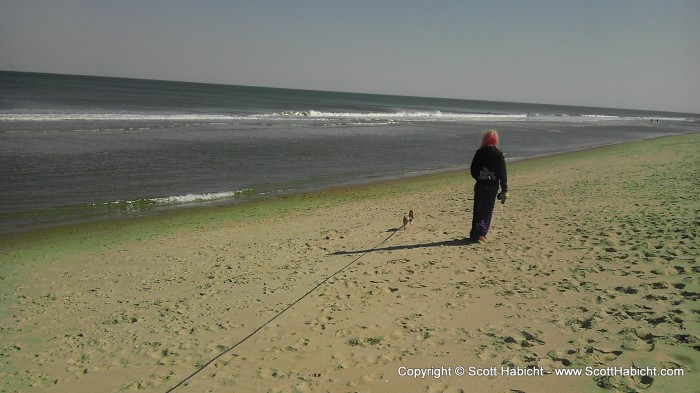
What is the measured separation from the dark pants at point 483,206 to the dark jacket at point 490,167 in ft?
0.38

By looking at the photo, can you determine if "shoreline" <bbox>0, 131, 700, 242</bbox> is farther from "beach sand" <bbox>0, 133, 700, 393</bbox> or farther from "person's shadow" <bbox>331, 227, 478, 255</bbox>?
"person's shadow" <bbox>331, 227, 478, 255</bbox>

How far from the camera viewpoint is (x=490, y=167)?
6941 mm

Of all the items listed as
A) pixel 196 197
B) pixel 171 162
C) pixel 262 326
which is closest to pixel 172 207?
pixel 196 197

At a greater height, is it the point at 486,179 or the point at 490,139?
the point at 490,139

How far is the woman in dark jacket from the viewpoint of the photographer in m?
6.81

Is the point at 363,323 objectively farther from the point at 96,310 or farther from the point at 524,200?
the point at 524,200

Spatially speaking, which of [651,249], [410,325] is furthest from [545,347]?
[651,249]

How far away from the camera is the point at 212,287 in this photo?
614cm

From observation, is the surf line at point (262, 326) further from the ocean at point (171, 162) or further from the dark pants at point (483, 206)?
the ocean at point (171, 162)

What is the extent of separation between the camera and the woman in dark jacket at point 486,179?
22.3 feet

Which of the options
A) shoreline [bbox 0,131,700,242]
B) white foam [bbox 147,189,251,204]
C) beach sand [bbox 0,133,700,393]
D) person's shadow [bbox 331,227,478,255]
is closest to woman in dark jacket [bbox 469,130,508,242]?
person's shadow [bbox 331,227,478,255]

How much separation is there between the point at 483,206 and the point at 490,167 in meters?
0.66

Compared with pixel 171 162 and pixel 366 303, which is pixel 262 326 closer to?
pixel 366 303

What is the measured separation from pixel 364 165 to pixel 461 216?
1016 cm
